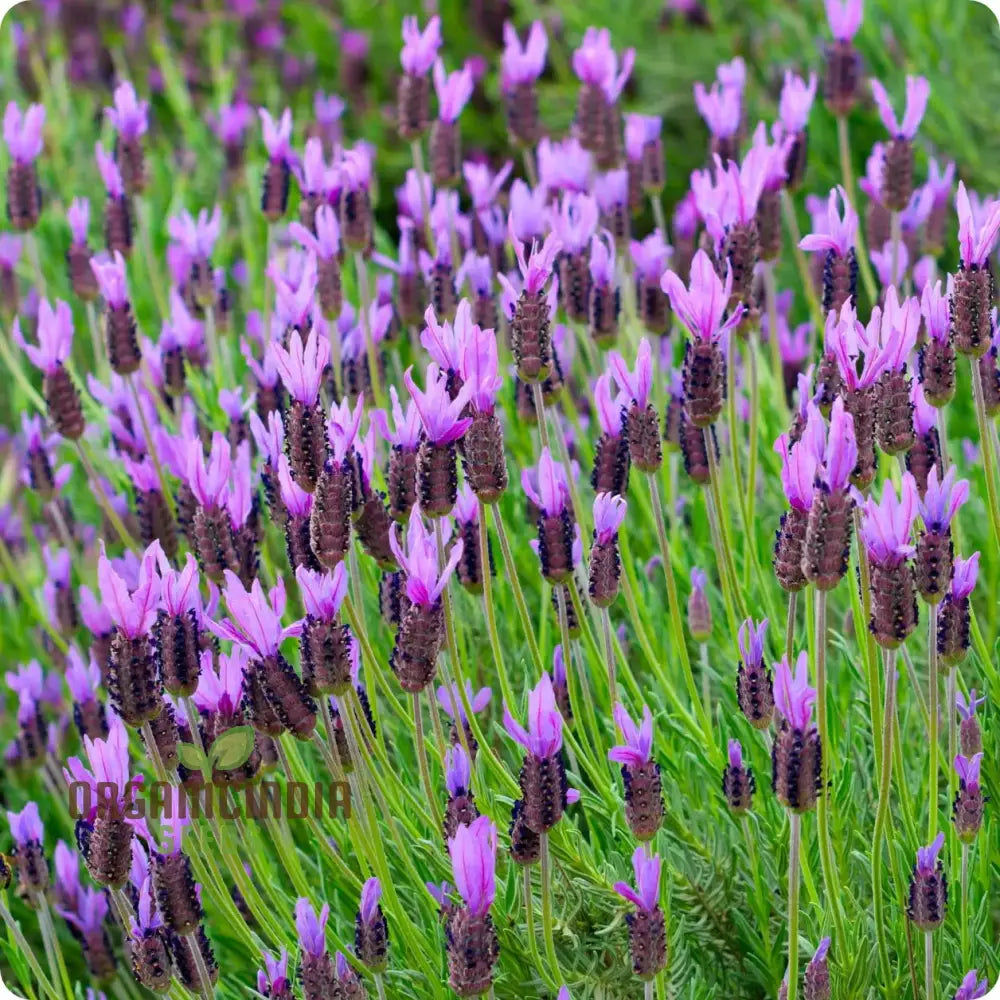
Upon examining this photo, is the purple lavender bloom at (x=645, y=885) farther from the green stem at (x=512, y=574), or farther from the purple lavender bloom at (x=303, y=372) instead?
the purple lavender bloom at (x=303, y=372)

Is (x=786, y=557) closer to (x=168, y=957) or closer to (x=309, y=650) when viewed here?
(x=309, y=650)

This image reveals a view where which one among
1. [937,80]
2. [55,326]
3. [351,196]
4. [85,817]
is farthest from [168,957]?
[937,80]

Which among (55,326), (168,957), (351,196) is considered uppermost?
(351,196)

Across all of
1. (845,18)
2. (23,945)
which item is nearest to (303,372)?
(23,945)

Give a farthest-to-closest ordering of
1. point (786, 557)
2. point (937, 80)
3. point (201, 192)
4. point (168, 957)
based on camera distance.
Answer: point (201, 192) < point (937, 80) < point (168, 957) < point (786, 557)

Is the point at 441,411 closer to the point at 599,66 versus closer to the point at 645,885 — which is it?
the point at 645,885

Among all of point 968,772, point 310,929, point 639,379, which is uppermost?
point 639,379

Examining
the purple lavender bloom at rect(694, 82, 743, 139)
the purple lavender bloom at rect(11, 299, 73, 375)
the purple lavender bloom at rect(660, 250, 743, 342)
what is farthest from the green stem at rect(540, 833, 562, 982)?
the purple lavender bloom at rect(694, 82, 743, 139)

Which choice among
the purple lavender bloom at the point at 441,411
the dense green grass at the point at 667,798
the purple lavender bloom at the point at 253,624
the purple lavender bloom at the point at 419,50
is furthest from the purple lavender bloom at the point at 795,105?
the purple lavender bloom at the point at 253,624
